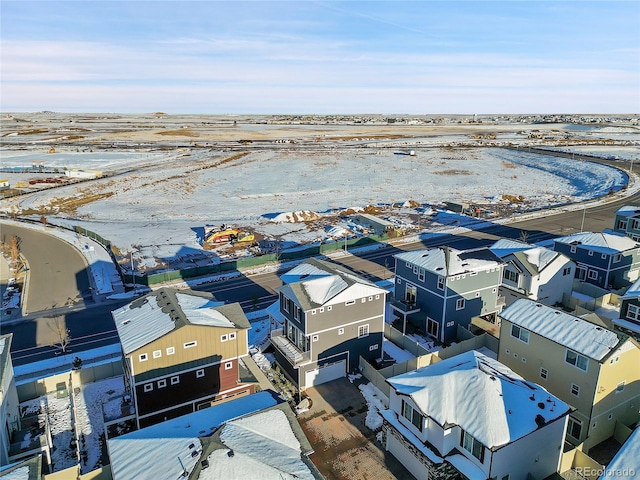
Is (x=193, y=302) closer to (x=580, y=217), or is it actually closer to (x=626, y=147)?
(x=580, y=217)

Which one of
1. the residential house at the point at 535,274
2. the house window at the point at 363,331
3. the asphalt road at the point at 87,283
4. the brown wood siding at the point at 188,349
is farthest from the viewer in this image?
the residential house at the point at 535,274

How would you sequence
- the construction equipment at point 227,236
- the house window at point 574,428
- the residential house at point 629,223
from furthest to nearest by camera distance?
the construction equipment at point 227,236 < the residential house at point 629,223 < the house window at point 574,428

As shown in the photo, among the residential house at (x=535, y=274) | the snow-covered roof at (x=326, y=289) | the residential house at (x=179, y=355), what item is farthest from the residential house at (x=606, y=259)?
the residential house at (x=179, y=355)

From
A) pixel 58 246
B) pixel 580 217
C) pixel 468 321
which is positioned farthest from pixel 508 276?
pixel 58 246

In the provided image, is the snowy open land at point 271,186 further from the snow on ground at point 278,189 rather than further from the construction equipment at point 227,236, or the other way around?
the construction equipment at point 227,236

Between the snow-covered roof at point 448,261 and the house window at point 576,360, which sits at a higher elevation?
the snow-covered roof at point 448,261
